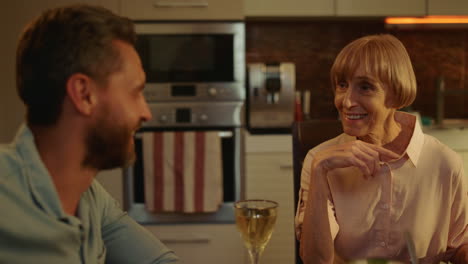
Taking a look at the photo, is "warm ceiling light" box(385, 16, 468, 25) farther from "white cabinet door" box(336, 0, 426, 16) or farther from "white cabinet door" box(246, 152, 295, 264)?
"white cabinet door" box(246, 152, 295, 264)

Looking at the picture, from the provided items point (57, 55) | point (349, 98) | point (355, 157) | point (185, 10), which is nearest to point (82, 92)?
point (57, 55)

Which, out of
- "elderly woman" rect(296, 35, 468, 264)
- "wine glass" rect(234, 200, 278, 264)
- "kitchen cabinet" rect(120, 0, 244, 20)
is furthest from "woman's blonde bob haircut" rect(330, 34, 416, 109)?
"kitchen cabinet" rect(120, 0, 244, 20)

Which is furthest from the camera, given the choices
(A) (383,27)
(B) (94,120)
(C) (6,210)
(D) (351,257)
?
(A) (383,27)

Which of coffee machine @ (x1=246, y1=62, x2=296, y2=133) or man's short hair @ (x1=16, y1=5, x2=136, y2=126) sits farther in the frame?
coffee machine @ (x1=246, y1=62, x2=296, y2=133)

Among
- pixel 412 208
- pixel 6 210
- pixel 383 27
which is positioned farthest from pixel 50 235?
pixel 383 27

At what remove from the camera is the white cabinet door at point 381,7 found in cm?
305

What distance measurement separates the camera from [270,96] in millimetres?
2924

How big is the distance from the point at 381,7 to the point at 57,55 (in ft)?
8.64

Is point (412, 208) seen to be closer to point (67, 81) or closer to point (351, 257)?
point (351, 257)

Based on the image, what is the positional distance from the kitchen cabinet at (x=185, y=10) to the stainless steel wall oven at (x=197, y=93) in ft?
0.15

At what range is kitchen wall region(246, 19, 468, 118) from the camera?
3.41 metres

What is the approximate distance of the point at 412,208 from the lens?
1.25 m

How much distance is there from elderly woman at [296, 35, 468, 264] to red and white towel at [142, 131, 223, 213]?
1.55 metres

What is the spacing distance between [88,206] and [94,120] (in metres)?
0.18
